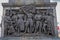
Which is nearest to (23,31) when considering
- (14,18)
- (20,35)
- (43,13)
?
(20,35)

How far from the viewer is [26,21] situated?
4781 millimetres

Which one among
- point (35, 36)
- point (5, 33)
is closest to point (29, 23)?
point (35, 36)

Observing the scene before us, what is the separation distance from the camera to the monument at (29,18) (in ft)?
15.4

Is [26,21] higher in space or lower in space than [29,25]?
higher

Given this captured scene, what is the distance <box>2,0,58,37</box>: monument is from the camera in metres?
4.70

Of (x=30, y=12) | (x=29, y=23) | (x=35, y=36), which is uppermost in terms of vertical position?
(x=30, y=12)

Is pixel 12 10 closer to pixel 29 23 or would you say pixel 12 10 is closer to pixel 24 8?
pixel 24 8

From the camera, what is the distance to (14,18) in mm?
4832

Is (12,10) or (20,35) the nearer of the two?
(20,35)

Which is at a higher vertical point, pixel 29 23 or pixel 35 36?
pixel 29 23

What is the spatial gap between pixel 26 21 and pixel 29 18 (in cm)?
12

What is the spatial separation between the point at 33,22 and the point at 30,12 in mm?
315

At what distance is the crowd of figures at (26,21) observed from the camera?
4707 millimetres

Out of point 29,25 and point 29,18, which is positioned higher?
point 29,18
